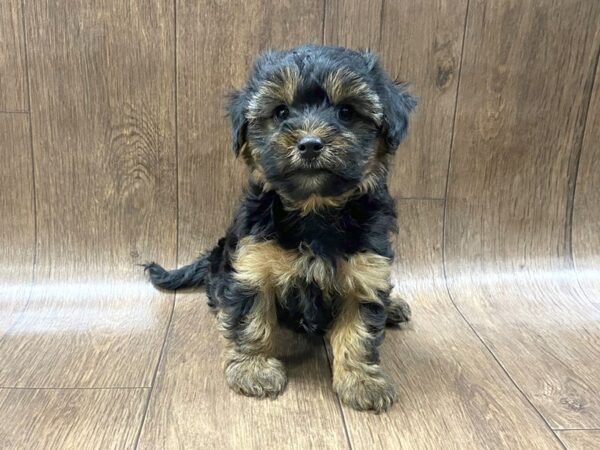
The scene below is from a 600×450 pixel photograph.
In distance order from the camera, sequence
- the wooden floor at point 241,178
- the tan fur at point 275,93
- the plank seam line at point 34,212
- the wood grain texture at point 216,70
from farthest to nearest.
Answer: the wood grain texture at point 216,70
the plank seam line at point 34,212
the wooden floor at point 241,178
the tan fur at point 275,93

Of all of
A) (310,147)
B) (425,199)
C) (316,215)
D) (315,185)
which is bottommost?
(425,199)

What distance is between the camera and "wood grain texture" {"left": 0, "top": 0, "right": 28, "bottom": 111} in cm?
219

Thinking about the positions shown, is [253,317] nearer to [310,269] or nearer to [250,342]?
[250,342]

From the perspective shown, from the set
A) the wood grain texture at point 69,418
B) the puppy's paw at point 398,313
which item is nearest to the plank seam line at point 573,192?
the puppy's paw at point 398,313

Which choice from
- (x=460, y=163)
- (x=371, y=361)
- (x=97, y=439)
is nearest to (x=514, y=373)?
(x=371, y=361)

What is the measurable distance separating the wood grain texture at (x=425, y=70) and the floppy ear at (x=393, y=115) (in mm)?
620

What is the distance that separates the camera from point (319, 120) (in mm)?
1575

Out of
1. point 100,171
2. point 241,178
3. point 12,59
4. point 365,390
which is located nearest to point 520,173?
point 241,178

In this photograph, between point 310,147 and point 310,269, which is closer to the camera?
point 310,147

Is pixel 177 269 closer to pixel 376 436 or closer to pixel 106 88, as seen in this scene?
pixel 106 88

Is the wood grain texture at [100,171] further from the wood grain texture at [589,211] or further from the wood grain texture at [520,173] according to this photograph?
the wood grain texture at [589,211]

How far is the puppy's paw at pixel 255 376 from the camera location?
5.65 ft

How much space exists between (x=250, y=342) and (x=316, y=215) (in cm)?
46

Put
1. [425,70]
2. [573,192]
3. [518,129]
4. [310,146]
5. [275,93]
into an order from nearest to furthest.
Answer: [310,146] → [275,93] → [425,70] → [518,129] → [573,192]
